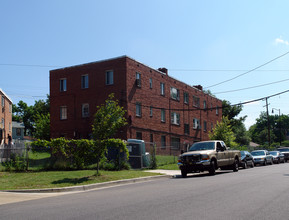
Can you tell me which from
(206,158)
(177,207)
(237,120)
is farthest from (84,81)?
(237,120)

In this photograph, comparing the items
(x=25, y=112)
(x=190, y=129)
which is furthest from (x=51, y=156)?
(x=25, y=112)

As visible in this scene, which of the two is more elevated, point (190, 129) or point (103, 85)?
point (103, 85)

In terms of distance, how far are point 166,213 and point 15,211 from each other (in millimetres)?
3919

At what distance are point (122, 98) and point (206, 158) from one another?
49.4ft

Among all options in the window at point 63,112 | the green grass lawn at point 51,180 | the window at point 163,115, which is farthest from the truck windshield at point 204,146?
the window at point 63,112

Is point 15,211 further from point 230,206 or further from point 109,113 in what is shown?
point 109,113

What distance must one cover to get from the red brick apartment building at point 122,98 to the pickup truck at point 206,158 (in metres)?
10.7

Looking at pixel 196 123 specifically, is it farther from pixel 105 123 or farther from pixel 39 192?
pixel 39 192

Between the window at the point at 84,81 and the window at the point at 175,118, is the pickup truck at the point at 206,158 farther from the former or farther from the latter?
the window at the point at 175,118

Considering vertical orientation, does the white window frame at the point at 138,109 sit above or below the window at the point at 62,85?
below

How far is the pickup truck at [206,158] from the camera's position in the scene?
1848 cm

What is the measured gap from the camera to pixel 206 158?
1852cm

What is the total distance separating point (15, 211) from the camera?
8758mm

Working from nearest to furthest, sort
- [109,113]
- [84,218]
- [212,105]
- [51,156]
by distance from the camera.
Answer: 1. [84,218]
2. [109,113]
3. [51,156]
4. [212,105]
